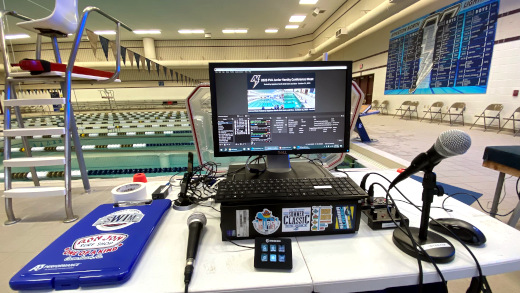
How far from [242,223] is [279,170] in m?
0.36

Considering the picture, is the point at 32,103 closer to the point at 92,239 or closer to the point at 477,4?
the point at 92,239

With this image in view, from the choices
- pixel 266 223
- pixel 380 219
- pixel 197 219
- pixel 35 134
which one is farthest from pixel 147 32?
pixel 380 219

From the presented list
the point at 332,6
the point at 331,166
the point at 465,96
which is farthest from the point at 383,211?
the point at 332,6

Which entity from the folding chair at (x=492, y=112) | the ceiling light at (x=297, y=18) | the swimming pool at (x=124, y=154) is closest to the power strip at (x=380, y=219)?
the swimming pool at (x=124, y=154)

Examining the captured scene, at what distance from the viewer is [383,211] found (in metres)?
0.72

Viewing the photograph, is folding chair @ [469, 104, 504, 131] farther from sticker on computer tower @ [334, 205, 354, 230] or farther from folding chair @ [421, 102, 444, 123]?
sticker on computer tower @ [334, 205, 354, 230]

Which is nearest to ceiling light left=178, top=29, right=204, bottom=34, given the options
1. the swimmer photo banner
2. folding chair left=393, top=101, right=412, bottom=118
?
the swimmer photo banner

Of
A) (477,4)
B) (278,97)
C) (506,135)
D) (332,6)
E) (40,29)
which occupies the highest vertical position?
(332,6)

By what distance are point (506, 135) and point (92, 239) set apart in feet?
21.4

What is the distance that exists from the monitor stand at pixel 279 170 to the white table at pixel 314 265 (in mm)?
262

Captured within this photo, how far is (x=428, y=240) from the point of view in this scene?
0.58 metres

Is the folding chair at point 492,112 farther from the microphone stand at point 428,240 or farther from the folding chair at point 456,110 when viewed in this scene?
the microphone stand at point 428,240

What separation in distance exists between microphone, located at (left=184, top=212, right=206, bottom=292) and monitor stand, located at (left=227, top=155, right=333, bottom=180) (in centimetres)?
24

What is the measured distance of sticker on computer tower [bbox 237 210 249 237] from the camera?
0.61 metres
